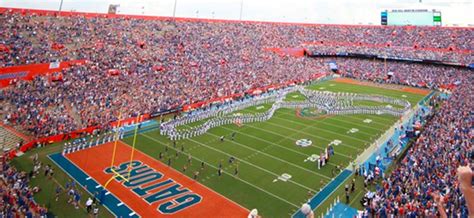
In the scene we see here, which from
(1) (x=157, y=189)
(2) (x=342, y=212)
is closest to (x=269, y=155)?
(2) (x=342, y=212)

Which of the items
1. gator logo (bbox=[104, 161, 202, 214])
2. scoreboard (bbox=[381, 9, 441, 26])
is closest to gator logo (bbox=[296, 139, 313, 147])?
gator logo (bbox=[104, 161, 202, 214])

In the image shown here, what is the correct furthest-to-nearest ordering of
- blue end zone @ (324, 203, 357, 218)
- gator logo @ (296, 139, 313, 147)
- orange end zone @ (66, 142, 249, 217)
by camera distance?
gator logo @ (296, 139, 313, 147)
orange end zone @ (66, 142, 249, 217)
blue end zone @ (324, 203, 357, 218)

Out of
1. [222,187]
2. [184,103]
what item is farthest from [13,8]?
[222,187]

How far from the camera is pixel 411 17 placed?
198 feet

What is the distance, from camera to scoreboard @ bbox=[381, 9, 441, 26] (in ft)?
193

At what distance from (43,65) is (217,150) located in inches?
753

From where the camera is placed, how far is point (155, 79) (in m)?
33.9

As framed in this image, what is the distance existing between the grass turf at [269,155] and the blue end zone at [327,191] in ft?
0.79

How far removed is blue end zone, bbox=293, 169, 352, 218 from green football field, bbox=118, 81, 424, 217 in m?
0.30

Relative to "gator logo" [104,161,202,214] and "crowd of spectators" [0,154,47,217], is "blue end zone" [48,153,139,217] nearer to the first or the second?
"gator logo" [104,161,202,214]

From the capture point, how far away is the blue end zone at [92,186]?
47.8 feet

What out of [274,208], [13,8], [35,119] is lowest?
[274,208]

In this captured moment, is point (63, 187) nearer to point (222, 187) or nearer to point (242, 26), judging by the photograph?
point (222, 187)

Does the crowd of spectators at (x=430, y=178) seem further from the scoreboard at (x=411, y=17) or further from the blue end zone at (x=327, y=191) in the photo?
the scoreboard at (x=411, y=17)
